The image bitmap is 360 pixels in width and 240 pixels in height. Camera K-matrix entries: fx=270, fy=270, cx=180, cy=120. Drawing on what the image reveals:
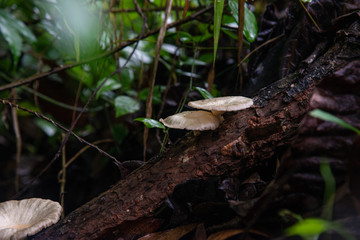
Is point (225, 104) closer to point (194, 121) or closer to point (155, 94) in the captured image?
point (194, 121)

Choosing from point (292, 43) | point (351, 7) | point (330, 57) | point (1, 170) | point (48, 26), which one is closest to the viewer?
point (330, 57)

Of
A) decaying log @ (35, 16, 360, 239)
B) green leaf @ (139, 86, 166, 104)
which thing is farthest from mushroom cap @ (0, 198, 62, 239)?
green leaf @ (139, 86, 166, 104)

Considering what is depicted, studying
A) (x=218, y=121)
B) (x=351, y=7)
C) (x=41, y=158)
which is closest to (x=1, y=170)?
(x=41, y=158)

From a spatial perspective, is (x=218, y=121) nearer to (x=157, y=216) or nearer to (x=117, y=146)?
(x=157, y=216)

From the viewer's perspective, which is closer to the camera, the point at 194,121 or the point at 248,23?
the point at 194,121

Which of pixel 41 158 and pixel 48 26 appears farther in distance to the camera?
pixel 41 158

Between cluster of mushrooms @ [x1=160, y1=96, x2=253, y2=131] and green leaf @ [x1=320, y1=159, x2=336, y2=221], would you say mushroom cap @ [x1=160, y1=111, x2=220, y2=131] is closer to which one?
cluster of mushrooms @ [x1=160, y1=96, x2=253, y2=131]

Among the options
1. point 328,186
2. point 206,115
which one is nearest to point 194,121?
point 206,115
